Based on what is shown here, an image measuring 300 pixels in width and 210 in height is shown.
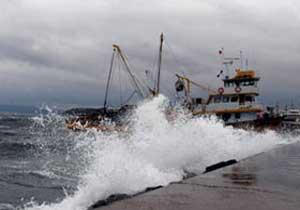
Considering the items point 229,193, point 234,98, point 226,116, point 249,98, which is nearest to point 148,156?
point 229,193

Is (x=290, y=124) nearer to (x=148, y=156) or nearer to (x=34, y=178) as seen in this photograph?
(x=34, y=178)

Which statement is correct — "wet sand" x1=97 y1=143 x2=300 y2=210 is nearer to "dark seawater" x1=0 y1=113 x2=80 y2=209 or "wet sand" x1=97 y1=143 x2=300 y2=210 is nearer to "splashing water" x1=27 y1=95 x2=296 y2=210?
"splashing water" x1=27 y1=95 x2=296 y2=210

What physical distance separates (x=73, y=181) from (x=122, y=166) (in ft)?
21.7

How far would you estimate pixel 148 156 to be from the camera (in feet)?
39.4

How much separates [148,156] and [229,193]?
6100 millimetres

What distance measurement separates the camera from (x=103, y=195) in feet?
23.6

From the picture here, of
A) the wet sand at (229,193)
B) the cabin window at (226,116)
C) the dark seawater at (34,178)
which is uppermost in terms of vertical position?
the cabin window at (226,116)

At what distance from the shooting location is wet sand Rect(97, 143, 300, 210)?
510 centimetres

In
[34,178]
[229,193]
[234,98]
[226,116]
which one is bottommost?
[34,178]

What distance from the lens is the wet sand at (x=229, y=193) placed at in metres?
5.10

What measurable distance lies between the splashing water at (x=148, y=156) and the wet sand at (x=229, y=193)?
1265mm

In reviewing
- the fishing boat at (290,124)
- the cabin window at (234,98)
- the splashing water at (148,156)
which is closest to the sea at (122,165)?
the splashing water at (148,156)

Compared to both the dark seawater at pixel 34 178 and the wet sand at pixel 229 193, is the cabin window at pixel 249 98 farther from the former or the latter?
→ the wet sand at pixel 229 193

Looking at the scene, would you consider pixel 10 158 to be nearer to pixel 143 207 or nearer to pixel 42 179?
pixel 42 179
